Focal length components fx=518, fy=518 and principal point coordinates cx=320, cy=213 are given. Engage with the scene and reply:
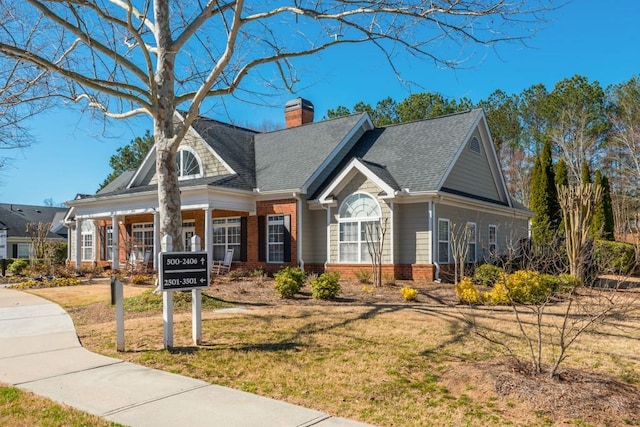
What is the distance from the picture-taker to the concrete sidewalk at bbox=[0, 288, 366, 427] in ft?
15.3

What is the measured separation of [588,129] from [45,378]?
39714 millimetres

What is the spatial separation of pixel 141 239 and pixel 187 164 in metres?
5.35

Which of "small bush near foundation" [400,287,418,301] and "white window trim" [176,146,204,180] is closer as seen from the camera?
"small bush near foundation" [400,287,418,301]

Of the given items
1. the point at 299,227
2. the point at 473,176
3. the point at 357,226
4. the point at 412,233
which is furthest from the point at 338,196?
the point at 473,176

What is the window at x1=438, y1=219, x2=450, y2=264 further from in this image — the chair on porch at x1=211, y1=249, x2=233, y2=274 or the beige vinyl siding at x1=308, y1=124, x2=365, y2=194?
the chair on porch at x1=211, y1=249, x2=233, y2=274

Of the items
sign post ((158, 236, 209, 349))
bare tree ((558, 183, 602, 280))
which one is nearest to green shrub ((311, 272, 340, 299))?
sign post ((158, 236, 209, 349))

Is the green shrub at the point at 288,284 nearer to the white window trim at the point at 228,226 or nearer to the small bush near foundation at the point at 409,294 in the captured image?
the small bush near foundation at the point at 409,294

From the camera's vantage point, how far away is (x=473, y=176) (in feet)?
66.1

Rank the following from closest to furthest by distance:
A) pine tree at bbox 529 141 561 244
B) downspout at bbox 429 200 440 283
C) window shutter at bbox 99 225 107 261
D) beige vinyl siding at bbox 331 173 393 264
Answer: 1. downspout at bbox 429 200 440 283
2. beige vinyl siding at bbox 331 173 393 264
3. pine tree at bbox 529 141 561 244
4. window shutter at bbox 99 225 107 261

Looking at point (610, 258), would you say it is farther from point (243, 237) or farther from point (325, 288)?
point (243, 237)

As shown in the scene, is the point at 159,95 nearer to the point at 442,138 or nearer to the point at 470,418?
the point at 470,418

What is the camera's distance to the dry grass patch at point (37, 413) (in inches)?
180

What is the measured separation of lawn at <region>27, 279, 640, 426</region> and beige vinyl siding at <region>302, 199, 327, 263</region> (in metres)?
7.38

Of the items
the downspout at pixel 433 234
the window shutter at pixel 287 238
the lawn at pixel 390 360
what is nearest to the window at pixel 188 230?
the window shutter at pixel 287 238
